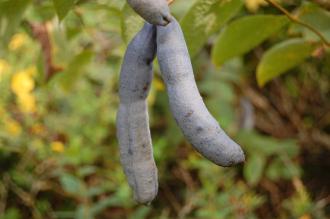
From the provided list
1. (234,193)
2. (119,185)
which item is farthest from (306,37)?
(119,185)

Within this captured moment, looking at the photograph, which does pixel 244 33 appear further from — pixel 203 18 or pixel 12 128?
pixel 12 128

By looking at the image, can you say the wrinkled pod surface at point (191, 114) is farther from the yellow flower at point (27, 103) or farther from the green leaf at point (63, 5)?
the yellow flower at point (27, 103)

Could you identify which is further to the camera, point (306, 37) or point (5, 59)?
point (5, 59)

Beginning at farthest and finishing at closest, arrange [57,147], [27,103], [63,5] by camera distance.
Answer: [27,103] → [57,147] → [63,5]

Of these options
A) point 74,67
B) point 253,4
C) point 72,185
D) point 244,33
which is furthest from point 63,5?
point 253,4

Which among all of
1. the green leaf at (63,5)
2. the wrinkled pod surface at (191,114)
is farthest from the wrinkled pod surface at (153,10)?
the green leaf at (63,5)

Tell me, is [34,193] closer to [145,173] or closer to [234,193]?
[234,193]
